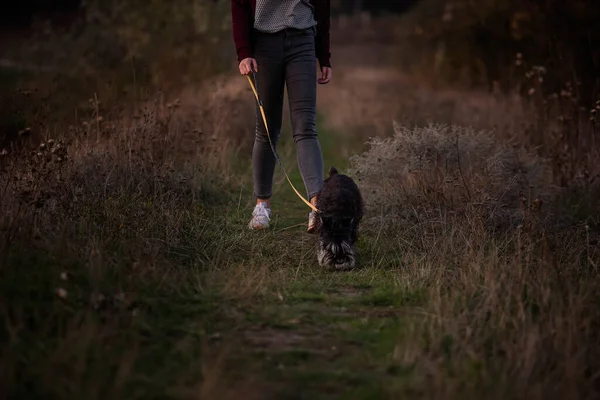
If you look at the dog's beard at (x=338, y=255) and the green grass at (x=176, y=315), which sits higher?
the dog's beard at (x=338, y=255)

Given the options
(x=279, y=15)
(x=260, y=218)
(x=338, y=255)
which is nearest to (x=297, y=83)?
(x=279, y=15)

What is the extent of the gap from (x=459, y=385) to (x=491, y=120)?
620 cm

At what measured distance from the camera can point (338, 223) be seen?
4.59 m

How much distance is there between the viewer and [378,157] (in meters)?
6.36

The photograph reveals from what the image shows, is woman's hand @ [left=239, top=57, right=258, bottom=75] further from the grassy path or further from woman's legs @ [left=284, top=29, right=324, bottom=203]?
the grassy path

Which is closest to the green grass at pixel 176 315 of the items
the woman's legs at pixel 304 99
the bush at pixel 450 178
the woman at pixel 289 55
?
the woman's legs at pixel 304 99

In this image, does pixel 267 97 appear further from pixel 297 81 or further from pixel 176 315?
pixel 176 315

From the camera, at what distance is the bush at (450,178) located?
553cm

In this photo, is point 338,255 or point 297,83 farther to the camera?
point 297,83

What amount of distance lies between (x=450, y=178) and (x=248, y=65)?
5.83ft

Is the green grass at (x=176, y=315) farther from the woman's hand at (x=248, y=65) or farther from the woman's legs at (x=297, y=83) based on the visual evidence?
the woman's hand at (x=248, y=65)

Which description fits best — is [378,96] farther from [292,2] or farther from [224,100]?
[292,2]

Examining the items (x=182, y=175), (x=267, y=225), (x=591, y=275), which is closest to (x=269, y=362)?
(x=591, y=275)

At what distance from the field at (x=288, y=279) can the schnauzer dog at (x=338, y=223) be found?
0.15m
